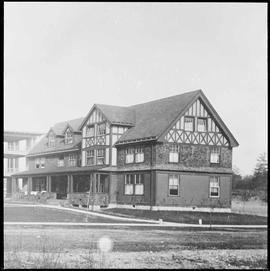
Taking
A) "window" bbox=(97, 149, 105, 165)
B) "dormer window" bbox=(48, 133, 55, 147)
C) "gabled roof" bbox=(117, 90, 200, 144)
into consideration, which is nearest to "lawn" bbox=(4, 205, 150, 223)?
"gabled roof" bbox=(117, 90, 200, 144)

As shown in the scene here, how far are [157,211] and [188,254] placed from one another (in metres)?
20.9

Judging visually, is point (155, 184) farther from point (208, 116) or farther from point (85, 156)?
point (85, 156)

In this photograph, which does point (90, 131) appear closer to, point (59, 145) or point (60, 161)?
point (60, 161)

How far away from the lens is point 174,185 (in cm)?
3897

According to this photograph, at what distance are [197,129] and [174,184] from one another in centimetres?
478

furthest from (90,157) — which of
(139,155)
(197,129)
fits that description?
(197,129)

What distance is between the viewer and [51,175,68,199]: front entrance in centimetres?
5156

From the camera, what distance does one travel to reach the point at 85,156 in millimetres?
46750

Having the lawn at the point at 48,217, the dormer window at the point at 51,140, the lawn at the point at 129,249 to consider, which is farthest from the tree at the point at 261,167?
the lawn at the point at 129,249

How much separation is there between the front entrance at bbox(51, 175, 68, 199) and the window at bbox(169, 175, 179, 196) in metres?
15.9

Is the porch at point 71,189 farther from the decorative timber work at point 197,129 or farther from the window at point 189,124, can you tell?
→ the window at point 189,124

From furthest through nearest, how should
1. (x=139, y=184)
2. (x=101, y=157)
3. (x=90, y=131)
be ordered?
(x=90, y=131), (x=101, y=157), (x=139, y=184)

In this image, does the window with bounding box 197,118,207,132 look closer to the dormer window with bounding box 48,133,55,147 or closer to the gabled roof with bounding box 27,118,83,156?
the gabled roof with bounding box 27,118,83,156

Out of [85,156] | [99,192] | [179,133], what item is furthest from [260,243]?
[85,156]
